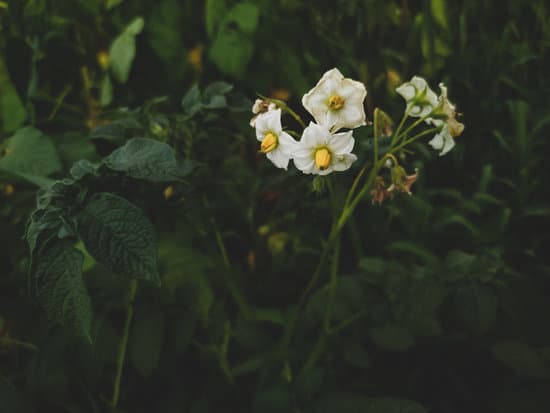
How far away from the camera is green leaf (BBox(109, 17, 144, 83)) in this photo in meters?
1.24

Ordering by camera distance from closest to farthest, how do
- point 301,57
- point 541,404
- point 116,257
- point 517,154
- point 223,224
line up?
point 116,257
point 541,404
point 223,224
point 517,154
point 301,57

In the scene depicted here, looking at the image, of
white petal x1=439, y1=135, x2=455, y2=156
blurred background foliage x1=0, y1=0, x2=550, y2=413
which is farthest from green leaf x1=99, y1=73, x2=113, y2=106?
white petal x1=439, y1=135, x2=455, y2=156

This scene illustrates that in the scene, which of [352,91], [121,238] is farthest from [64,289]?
[352,91]

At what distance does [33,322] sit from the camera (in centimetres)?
95

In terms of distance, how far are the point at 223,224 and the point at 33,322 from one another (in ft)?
1.33

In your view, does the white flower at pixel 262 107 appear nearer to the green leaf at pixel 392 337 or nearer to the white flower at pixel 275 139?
the white flower at pixel 275 139

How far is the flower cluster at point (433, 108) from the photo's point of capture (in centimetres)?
73

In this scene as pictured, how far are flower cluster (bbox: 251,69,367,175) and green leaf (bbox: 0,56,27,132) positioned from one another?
2.22 ft

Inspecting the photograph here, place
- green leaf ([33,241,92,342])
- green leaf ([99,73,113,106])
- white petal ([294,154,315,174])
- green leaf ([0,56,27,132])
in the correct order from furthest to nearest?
green leaf ([99,73,113,106]), green leaf ([0,56,27,132]), white petal ([294,154,315,174]), green leaf ([33,241,92,342])

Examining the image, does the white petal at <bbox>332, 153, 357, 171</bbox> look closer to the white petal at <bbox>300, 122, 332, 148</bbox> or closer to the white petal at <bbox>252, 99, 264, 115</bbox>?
the white petal at <bbox>300, 122, 332, 148</bbox>

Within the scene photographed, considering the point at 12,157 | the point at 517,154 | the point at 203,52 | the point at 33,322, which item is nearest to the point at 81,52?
the point at 203,52

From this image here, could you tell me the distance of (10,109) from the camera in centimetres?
119

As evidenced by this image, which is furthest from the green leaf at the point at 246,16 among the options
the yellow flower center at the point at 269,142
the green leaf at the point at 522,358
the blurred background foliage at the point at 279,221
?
the green leaf at the point at 522,358

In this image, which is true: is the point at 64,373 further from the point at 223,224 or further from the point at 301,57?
the point at 301,57
